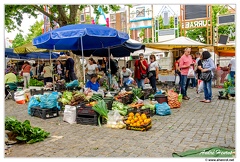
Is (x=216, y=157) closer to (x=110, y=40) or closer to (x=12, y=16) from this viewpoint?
(x=110, y=40)

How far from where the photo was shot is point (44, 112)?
24.0 ft

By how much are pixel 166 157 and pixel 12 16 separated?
1535 cm

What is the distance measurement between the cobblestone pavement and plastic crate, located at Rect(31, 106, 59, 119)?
0.19m

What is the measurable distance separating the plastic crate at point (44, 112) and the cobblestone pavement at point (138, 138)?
19cm

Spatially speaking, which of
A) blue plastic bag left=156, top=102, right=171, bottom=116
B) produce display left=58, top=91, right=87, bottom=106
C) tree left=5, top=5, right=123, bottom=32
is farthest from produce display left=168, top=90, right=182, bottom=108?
tree left=5, top=5, right=123, bottom=32

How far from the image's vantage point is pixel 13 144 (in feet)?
16.7

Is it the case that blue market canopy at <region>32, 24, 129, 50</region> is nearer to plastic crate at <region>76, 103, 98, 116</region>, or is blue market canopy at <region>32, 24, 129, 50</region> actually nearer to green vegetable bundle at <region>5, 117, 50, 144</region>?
plastic crate at <region>76, 103, 98, 116</region>

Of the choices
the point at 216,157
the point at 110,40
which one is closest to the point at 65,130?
the point at 216,157

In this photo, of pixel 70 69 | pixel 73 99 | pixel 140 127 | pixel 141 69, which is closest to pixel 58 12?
pixel 70 69

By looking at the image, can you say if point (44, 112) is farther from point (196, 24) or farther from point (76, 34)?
point (196, 24)

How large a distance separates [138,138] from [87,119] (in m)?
1.82

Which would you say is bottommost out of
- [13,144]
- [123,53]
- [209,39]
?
[13,144]

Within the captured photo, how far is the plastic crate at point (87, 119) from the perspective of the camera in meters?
6.44

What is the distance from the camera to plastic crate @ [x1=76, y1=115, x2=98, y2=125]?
6.44 meters
